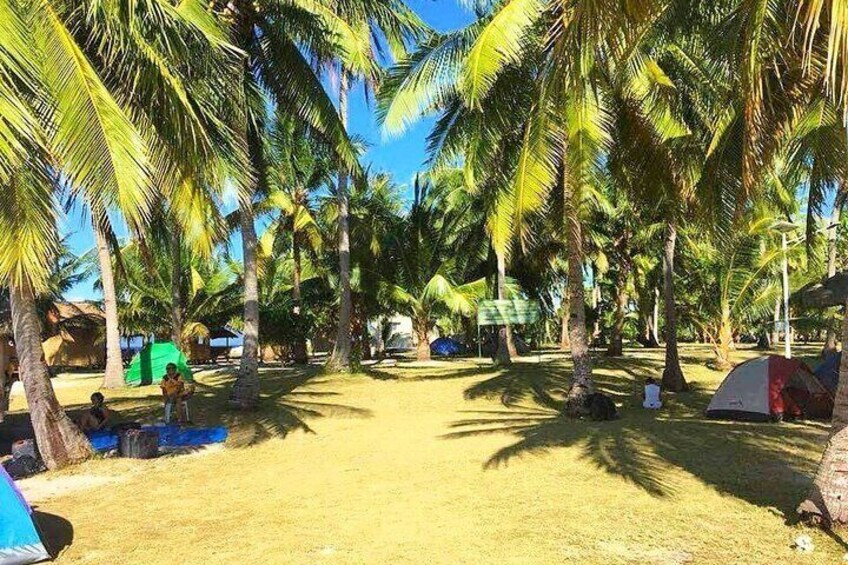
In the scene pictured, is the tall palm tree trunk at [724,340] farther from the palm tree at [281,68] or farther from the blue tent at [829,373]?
the palm tree at [281,68]

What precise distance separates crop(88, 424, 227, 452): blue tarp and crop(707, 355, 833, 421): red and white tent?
360 inches

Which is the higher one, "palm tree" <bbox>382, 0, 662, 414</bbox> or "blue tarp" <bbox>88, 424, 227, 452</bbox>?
"palm tree" <bbox>382, 0, 662, 414</bbox>

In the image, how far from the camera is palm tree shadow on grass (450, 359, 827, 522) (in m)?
7.27

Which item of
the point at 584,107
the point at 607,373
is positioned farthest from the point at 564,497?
the point at 607,373

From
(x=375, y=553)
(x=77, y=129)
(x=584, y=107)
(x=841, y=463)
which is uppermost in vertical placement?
(x=584, y=107)

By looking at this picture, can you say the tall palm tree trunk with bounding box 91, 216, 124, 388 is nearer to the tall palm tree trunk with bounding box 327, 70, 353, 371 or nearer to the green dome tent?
the green dome tent

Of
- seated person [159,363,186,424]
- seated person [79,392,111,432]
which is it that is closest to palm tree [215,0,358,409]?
seated person [159,363,186,424]

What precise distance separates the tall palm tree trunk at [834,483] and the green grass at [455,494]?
206mm

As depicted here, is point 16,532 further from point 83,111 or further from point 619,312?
point 619,312

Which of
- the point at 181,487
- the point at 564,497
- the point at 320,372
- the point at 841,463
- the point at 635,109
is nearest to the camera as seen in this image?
the point at 841,463

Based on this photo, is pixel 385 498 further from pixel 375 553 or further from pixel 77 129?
pixel 77 129

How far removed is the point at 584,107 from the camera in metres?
11.2

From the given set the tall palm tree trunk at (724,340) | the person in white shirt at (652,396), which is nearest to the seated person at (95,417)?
the person in white shirt at (652,396)

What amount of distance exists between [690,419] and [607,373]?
756 cm
